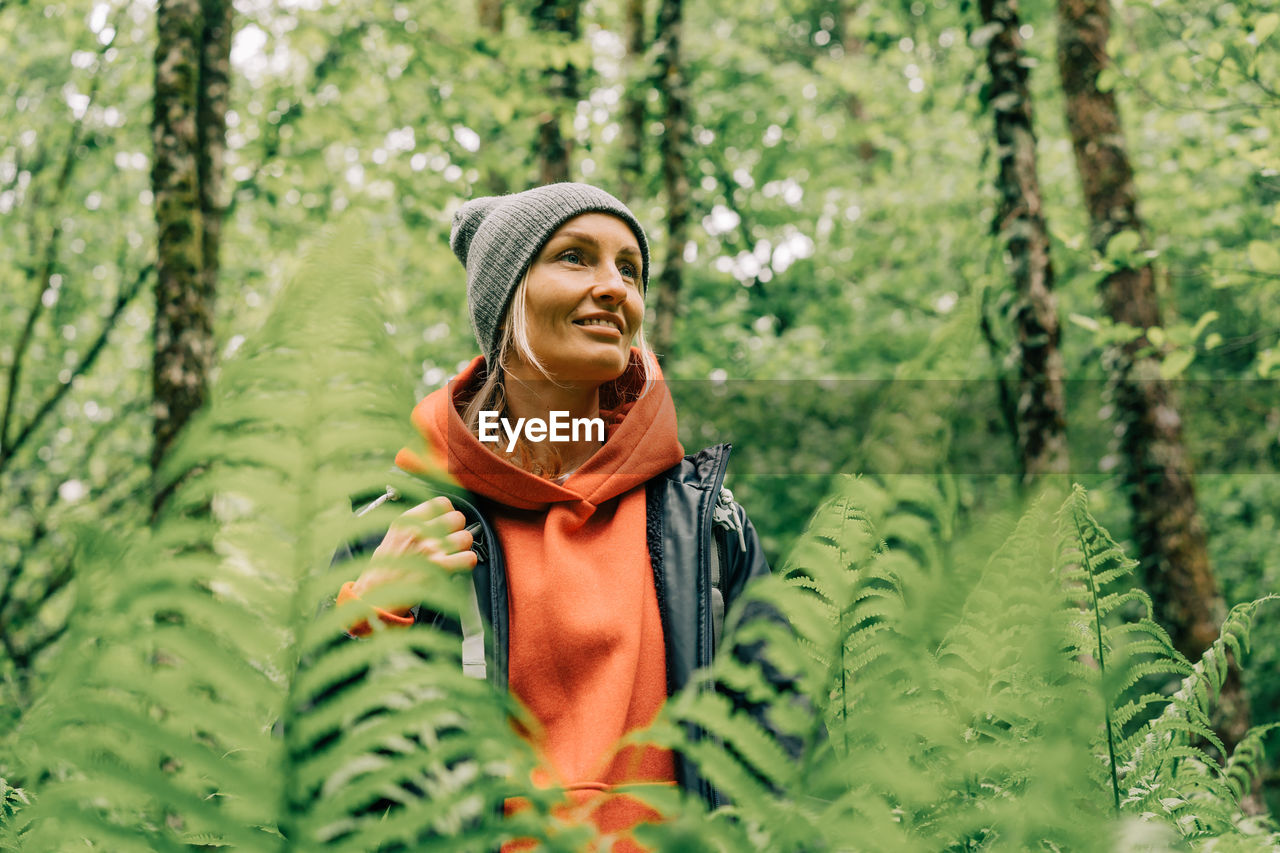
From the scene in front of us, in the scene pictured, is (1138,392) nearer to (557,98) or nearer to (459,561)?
(459,561)

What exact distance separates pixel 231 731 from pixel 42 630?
9.77 m

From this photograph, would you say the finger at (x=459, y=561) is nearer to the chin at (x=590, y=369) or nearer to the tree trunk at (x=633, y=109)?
the chin at (x=590, y=369)

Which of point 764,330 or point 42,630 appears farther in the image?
point 764,330

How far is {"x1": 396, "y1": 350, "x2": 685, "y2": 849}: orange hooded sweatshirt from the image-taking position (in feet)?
4.77

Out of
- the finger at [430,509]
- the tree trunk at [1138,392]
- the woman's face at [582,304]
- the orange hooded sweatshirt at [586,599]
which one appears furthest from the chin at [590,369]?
the tree trunk at [1138,392]

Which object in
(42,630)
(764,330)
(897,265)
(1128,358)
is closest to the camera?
(1128,358)

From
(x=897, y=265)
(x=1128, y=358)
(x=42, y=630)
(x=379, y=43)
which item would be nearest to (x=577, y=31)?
(x=379, y=43)

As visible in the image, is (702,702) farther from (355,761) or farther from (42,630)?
(42,630)

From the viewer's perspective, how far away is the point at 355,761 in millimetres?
570

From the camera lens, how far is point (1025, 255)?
3.61m

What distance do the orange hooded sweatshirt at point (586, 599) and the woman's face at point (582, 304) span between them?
0.16 metres

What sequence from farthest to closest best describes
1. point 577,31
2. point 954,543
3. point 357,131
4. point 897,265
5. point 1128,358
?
1. point 897,265
2. point 357,131
3. point 577,31
4. point 1128,358
5. point 954,543

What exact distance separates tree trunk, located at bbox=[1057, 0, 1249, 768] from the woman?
10.7ft

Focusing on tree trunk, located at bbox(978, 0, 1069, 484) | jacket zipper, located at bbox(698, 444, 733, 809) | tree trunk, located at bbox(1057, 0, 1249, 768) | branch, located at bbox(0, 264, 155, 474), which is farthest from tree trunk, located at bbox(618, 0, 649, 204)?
jacket zipper, located at bbox(698, 444, 733, 809)
